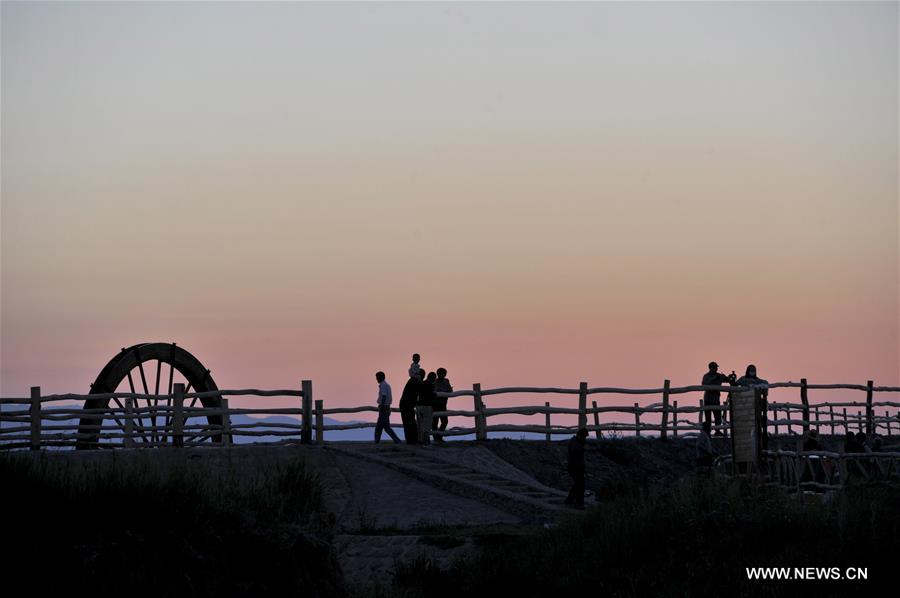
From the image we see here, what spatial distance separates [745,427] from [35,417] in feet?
46.6

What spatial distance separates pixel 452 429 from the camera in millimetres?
29141

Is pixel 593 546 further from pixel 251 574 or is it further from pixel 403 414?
pixel 403 414

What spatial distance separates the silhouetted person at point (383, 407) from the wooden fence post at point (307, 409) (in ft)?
4.92

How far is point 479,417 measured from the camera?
29.5m

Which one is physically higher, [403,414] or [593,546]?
[403,414]

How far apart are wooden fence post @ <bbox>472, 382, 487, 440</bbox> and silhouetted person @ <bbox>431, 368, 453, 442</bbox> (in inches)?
25.6

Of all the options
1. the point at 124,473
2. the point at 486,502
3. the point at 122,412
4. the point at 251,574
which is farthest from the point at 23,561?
the point at 122,412

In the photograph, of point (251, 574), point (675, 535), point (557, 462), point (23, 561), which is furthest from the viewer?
point (557, 462)

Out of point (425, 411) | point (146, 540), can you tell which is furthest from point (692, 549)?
point (425, 411)

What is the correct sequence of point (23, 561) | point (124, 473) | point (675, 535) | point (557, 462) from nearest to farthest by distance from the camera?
point (23, 561)
point (124, 473)
point (675, 535)
point (557, 462)

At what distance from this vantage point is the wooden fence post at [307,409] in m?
27.5

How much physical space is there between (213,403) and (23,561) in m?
23.1

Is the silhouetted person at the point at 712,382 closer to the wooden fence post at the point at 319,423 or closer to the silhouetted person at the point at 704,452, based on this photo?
the silhouetted person at the point at 704,452

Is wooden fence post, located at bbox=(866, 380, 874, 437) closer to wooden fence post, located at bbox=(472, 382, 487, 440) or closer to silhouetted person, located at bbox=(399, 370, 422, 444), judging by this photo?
wooden fence post, located at bbox=(472, 382, 487, 440)
